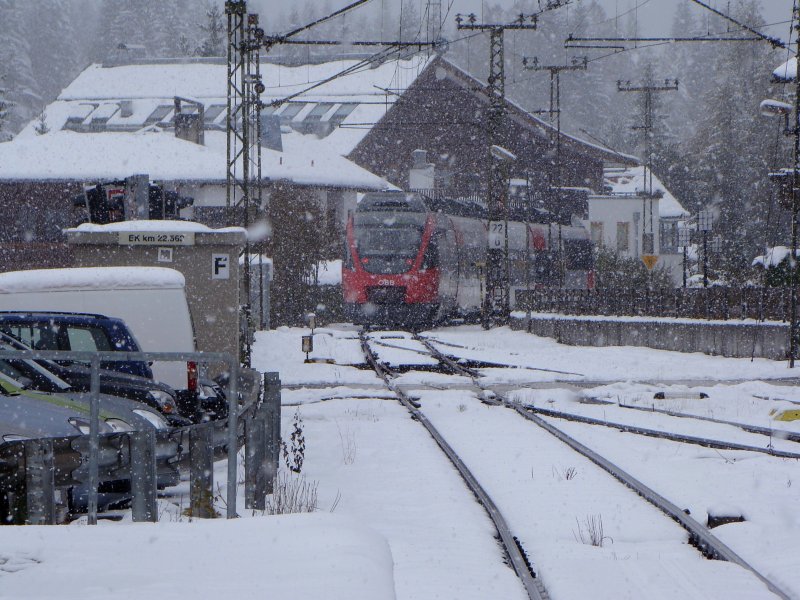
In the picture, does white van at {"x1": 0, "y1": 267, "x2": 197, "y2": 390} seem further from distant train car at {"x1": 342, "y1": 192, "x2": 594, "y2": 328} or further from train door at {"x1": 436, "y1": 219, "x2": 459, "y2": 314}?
Result: train door at {"x1": 436, "y1": 219, "x2": 459, "y2": 314}

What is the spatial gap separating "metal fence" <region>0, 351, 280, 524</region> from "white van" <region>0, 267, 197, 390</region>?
360cm

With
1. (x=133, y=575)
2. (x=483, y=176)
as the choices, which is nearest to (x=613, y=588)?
(x=133, y=575)

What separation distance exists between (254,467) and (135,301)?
14.7 ft

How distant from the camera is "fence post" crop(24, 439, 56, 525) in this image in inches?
302

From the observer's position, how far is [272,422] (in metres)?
10.8

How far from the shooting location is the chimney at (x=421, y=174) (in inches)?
2361

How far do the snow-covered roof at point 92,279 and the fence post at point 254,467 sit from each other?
4.17 metres

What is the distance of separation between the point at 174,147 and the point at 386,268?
19.9 meters

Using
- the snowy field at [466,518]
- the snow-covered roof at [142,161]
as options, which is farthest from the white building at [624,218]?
→ the snowy field at [466,518]

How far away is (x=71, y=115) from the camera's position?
224 feet

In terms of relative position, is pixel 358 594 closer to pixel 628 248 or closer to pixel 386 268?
pixel 386 268

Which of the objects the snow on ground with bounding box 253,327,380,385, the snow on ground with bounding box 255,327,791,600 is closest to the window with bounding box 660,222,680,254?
the snow on ground with bounding box 253,327,380,385

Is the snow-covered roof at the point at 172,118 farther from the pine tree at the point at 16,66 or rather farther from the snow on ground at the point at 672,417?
the pine tree at the point at 16,66

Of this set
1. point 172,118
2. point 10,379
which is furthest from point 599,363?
point 172,118
